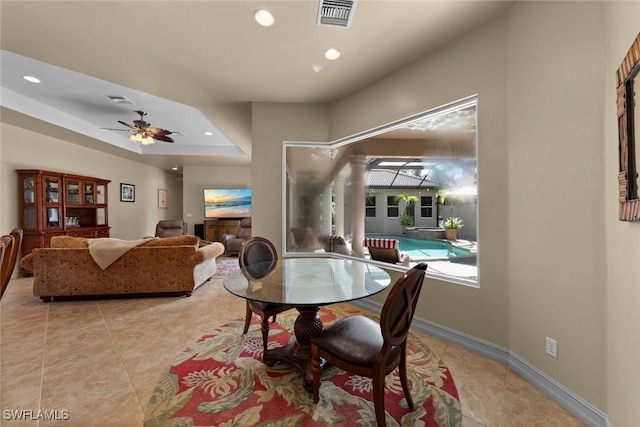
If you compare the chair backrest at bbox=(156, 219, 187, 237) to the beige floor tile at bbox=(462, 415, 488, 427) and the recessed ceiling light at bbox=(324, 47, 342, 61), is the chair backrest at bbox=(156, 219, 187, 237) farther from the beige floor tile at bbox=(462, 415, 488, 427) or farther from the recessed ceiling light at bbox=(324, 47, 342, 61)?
the beige floor tile at bbox=(462, 415, 488, 427)

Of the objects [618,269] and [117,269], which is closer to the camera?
[618,269]

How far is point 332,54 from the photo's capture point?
8.12 feet

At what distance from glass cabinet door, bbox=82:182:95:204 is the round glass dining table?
5341 mm

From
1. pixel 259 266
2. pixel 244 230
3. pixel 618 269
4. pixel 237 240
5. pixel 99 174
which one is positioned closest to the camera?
pixel 618 269

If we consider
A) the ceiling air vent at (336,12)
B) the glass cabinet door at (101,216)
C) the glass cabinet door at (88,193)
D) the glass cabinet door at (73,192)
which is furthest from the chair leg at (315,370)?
the glass cabinet door at (101,216)

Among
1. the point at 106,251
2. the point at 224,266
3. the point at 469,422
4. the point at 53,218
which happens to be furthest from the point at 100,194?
the point at 469,422

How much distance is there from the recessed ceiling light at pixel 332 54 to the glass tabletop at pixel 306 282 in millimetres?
2054

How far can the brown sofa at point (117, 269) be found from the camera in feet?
11.2

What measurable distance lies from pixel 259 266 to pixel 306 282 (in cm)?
73

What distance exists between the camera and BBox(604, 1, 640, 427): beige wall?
3.73ft

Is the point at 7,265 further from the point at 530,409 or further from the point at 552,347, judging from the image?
the point at 552,347

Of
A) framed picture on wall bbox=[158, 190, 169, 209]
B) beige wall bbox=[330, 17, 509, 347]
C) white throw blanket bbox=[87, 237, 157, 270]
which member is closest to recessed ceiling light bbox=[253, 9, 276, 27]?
beige wall bbox=[330, 17, 509, 347]

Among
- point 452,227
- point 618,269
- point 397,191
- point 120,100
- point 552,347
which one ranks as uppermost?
point 120,100

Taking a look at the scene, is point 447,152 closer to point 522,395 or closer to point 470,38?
point 470,38
